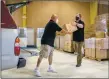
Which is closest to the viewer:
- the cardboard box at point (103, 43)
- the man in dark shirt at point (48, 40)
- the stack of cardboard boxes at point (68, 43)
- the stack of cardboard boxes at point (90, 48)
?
the man in dark shirt at point (48, 40)

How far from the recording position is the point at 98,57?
30.9 feet

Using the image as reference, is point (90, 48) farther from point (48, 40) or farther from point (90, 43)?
point (48, 40)

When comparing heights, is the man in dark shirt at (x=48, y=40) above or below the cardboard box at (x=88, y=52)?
above

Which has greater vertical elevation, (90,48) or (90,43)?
(90,43)

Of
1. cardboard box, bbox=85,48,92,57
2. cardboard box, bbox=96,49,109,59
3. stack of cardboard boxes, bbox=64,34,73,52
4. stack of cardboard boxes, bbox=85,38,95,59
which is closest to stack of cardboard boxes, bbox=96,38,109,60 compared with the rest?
cardboard box, bbox=96,49,109,59

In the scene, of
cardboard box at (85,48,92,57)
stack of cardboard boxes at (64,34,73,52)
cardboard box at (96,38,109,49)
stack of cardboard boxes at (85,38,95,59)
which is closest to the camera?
cardboard box at (96,38,109,49)

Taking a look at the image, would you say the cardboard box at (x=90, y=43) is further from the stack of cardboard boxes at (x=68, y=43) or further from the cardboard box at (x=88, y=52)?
the stack of cardboard boxes at (x=68, y=43)

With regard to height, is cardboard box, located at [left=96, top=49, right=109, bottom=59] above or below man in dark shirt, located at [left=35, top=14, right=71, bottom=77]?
below

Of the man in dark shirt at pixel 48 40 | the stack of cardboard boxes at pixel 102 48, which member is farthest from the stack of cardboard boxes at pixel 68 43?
the man in dark shirt at pixel 48 40

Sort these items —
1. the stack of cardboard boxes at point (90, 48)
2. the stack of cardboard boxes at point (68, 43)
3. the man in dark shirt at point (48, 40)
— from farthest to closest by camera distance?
the stack of cardboard boxes at point (68, 43) → the stack of cardboard boxes at point (90, 48) → the man in dark shirt at point (48, 40)

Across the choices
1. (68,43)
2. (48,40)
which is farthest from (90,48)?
(48,40)

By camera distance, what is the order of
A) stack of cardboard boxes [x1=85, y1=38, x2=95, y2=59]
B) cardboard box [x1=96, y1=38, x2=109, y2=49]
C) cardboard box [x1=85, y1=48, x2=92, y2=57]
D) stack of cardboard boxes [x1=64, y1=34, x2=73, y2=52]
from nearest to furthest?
1. cardboard box [x1=96, y1=38, x2=109, y2=49]
2. stack of cardboard boxes [x1=85, y1=38, x2=95, y2=59]
3. cardboard box [x1=85, y1=48, x2=92, y2=57]
4. stack of cardboard boxes [x1=64, y1=34, x2=73, y2=52]

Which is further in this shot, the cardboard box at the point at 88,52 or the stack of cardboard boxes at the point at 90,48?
the cardboard box at the point at 88,52

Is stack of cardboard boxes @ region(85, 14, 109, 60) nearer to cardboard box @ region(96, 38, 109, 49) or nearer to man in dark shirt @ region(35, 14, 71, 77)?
cardboard box @ region(96, 38, 109, 49)
